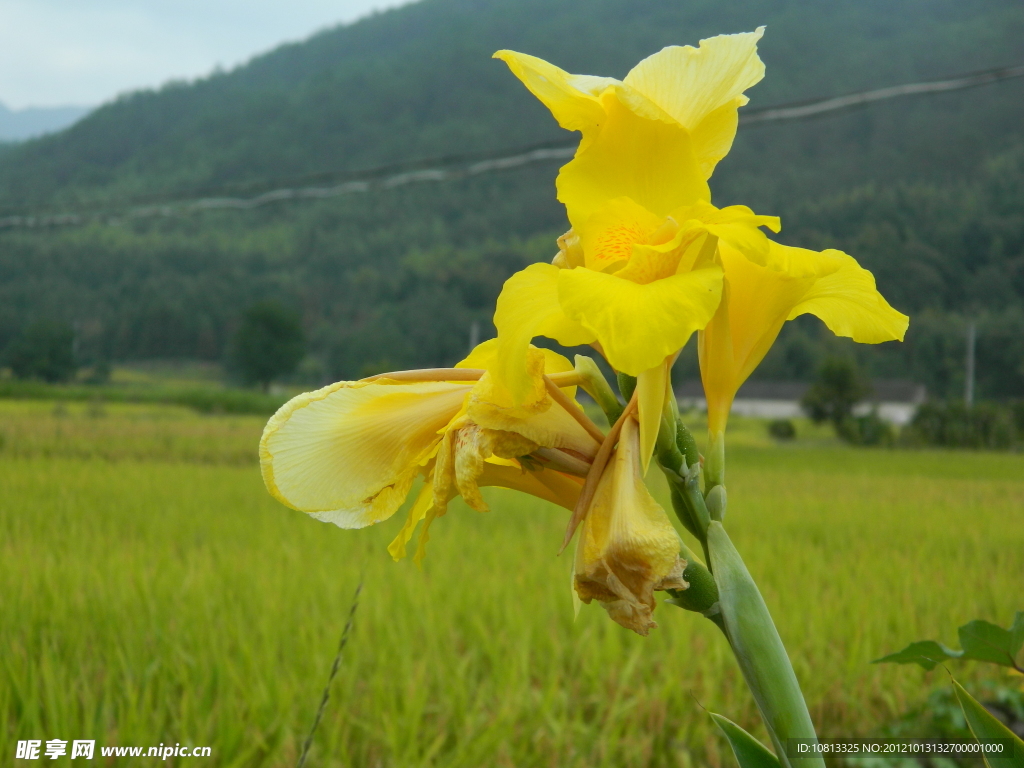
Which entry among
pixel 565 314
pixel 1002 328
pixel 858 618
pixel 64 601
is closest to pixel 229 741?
pixel 64 601

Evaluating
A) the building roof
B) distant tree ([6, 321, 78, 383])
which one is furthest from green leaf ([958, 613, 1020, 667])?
the building roof

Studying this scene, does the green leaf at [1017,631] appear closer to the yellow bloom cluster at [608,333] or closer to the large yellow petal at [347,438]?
the yellow bloom cluster at [608,333]

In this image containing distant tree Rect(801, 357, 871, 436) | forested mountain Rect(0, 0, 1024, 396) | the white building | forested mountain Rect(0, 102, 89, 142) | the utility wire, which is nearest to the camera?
the utility wire

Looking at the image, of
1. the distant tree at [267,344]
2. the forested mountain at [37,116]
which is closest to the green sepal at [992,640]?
the distant tree at [267,344]

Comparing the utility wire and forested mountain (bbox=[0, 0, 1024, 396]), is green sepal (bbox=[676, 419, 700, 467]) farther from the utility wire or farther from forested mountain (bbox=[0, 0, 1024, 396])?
forested mountain (bbox=[0, 0, 1024, 396])

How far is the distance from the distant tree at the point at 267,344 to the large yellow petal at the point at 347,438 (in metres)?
9.49

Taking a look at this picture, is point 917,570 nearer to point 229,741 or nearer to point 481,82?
point 229,741

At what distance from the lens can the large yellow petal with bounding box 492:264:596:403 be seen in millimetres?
317

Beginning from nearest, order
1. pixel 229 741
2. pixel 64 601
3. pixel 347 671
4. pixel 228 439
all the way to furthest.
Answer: pixel 229 741 < pixel 347 671 < pixel 64 601 < pixel 228 439

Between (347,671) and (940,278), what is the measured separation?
47.2ft

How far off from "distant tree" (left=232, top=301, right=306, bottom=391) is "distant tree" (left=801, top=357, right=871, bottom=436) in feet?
29.6

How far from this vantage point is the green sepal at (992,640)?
1.43 ft

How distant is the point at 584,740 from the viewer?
4.00ft

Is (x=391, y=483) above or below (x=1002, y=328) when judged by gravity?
above
